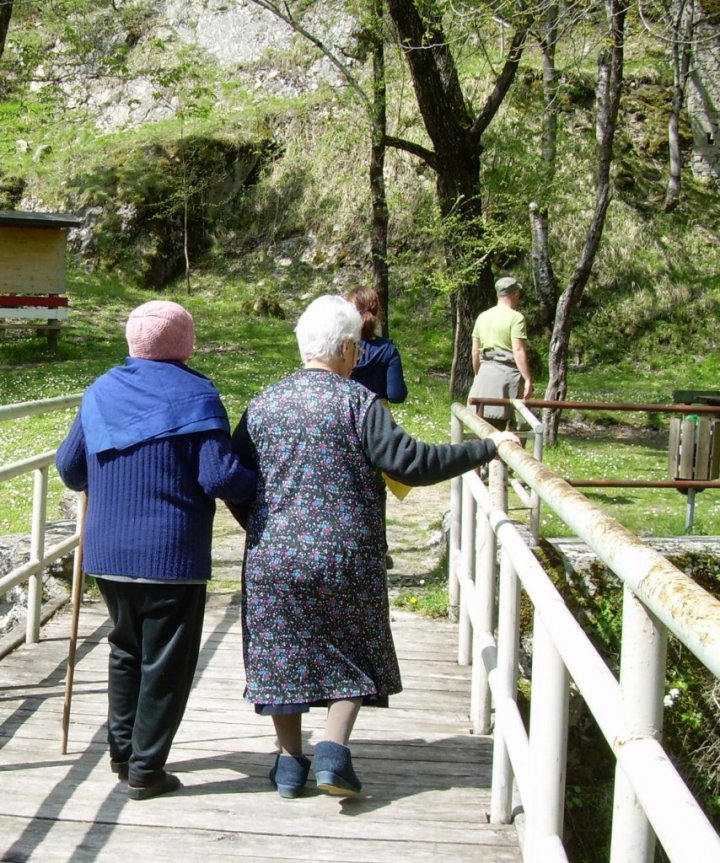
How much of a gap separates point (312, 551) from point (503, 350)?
21.6ft

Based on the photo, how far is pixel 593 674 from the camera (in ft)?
5.90

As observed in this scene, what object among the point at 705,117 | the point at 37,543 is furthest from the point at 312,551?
the point at 705,117

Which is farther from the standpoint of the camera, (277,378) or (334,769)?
(277,378)

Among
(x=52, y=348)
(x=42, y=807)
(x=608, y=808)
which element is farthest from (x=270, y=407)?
(x=52, y=348)

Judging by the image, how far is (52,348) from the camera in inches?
779

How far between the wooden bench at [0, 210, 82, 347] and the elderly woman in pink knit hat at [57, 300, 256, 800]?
1686cm

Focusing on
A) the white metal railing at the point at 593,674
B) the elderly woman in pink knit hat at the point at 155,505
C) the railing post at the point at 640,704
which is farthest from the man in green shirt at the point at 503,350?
the railing post at the point at 640,704

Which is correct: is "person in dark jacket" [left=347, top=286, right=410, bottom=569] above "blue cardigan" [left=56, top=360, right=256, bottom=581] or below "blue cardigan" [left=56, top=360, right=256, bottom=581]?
above

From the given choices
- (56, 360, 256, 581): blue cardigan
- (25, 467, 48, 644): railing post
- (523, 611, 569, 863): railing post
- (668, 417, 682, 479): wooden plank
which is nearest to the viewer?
(523, 611, 569, 863): railing post

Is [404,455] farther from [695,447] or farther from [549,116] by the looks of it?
[549,116]

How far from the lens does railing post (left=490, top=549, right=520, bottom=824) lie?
311 cm

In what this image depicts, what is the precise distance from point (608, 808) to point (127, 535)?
3860 mm

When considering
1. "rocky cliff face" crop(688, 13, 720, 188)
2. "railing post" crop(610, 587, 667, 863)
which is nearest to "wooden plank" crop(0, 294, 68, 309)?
"rocky cliff face" crop(688, 13, 720, 188)

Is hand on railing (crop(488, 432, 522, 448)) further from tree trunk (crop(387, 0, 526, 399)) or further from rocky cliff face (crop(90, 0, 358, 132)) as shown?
rocky cliff face (crop(90, 0, 358, 132))
